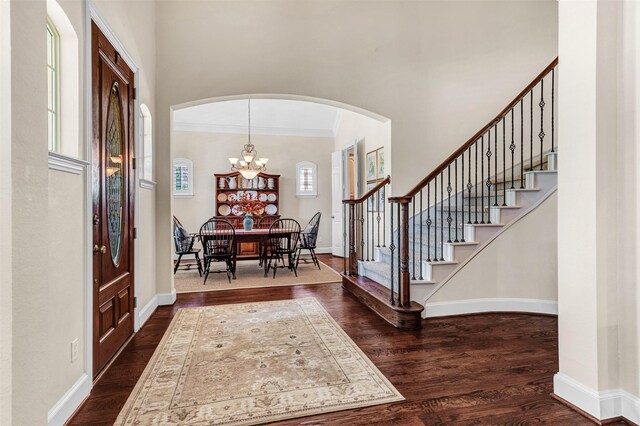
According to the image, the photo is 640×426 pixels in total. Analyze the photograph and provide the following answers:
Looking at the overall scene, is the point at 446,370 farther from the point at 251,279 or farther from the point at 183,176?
the point at 183,176

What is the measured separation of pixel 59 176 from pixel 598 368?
3087 mm

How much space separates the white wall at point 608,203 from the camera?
A: 177 cm

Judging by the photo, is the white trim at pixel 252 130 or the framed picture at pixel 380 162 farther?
the white trim at pixel 252 130

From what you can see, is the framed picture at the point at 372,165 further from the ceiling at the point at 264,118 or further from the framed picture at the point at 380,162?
the ceiling at the point at 264,118

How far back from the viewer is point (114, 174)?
2668 mm

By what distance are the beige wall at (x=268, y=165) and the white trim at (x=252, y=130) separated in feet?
0.28

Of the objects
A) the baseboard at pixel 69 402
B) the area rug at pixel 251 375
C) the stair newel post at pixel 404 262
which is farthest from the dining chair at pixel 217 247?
the baseboard at pixel 69 402

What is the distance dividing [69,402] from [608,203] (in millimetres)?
3165

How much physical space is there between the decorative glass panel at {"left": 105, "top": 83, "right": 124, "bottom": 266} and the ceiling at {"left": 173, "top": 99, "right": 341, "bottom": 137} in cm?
473

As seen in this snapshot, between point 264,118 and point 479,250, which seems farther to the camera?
point 264,118

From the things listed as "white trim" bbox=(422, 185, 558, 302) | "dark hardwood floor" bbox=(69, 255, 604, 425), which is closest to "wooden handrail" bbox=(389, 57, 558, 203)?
"white trim" bbox=(422, 185, 558, 302)

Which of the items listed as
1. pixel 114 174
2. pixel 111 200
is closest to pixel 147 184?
pixel 114 174

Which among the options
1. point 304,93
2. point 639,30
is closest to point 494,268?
point 639,30

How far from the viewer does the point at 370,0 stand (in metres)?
4.38
